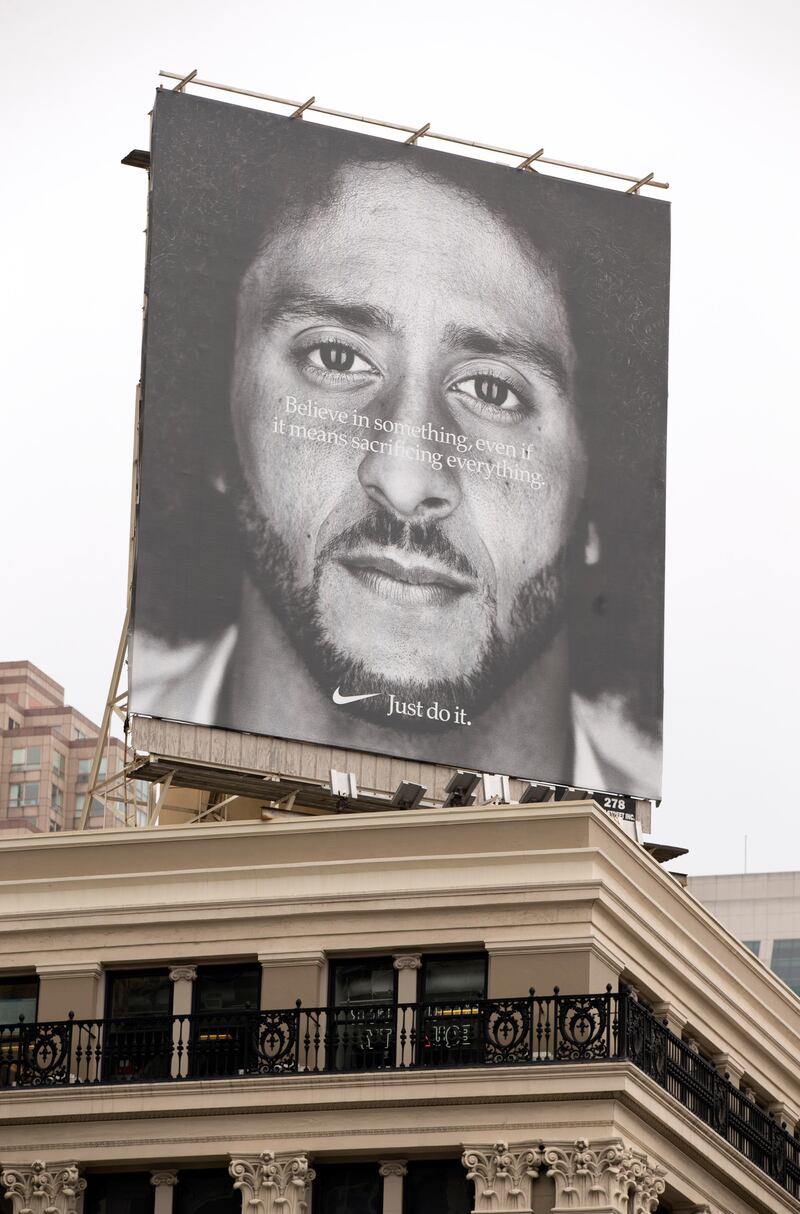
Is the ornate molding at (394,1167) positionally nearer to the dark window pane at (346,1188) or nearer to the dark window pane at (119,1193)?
the dark window pane at (346,1188)

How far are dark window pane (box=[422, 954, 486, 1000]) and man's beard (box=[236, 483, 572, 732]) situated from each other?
40.8 ft

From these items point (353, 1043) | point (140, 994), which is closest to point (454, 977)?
point (353, 1043)

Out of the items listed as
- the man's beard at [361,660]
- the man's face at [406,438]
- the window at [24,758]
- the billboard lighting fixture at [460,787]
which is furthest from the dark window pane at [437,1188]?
the window at [24,758]

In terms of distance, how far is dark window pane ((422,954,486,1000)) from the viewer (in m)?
46.5

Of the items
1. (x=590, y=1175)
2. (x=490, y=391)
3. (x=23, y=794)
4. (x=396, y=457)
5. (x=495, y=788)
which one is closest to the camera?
(x=590, y=1175)

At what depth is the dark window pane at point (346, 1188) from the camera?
149 ft

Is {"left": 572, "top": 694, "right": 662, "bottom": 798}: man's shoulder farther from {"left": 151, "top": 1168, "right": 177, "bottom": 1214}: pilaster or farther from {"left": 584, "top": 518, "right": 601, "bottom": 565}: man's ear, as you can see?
{"left": 151, "top": 1168, "right": 177, "bottom": 1214}: pilaster

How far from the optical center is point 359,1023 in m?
46.4

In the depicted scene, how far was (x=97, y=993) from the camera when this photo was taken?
48.2 metres

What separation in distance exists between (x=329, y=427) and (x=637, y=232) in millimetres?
10063

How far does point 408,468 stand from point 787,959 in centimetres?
7848

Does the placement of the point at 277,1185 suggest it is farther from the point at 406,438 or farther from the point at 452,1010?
the point at 406,438

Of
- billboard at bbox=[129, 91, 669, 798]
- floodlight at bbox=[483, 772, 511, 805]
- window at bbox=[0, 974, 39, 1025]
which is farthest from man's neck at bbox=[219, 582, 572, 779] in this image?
window at bbox=[0, 974, 39, 1025]

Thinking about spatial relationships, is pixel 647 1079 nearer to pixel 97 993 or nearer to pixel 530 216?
pixel 97 993
